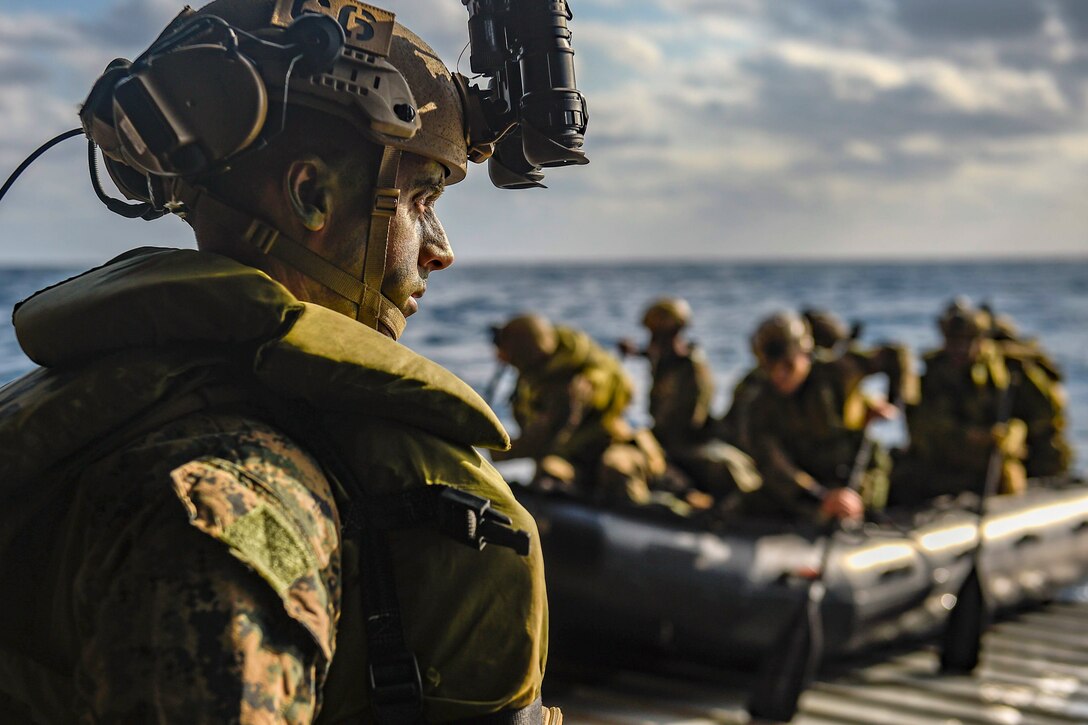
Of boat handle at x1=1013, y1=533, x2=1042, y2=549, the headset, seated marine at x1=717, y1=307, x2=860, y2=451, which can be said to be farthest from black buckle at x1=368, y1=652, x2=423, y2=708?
boat handle at x1=1013, y1=533, x2=1042, y2=549

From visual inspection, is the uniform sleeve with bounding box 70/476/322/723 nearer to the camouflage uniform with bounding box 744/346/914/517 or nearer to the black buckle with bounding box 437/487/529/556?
the black buckle with bounding box 437/487/529/556

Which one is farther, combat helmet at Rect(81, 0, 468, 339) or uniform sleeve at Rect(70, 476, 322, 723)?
combat helmet at Rect(81, 0, 468, 339)

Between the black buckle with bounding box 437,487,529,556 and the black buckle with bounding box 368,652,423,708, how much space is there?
0.16m

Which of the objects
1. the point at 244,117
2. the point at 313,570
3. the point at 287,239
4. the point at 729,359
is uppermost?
the point at 244,117

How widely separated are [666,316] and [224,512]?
996 cm

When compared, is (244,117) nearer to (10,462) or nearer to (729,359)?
(10,462)

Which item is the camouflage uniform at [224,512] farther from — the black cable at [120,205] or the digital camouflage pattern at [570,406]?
the digital camouflage pattern at [570,406]

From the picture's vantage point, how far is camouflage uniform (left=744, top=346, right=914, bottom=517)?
938 centimetres

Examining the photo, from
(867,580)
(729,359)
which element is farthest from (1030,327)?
(867,580)

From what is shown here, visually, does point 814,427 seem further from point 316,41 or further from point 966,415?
point 316,41

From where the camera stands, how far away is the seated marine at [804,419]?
930 cm

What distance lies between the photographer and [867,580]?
8586 mm

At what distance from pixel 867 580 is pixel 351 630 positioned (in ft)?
24.8

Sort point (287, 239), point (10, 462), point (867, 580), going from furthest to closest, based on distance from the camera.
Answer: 1. point (867, 580)
2. point (287, 239)
3. point (10, 462)
